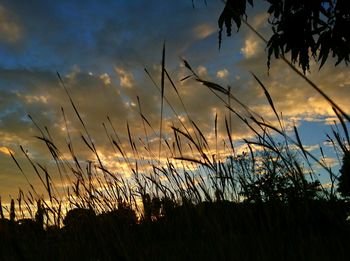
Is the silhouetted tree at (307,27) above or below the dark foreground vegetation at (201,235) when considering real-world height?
above

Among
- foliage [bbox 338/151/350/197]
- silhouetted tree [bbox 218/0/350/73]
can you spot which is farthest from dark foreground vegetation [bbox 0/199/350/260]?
silhouetted tree [bbox 218/0/350/73]

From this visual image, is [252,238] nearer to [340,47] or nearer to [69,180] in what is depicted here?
[69,180]

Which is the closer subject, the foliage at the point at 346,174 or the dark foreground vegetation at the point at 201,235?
the dark foreground vegetation at the point at 201,235

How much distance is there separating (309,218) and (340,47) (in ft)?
13.3

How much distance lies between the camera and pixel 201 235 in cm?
246

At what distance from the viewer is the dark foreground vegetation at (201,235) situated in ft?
5.27

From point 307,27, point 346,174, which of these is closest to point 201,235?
point 346,174

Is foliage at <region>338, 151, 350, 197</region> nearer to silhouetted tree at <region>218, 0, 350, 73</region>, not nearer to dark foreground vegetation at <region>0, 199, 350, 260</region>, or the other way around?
dark foreground vegetation at <region>0, 199, 350, 260</region>

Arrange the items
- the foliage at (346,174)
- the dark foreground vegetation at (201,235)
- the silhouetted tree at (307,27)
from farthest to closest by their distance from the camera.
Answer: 1. the silhouetted tree at (307,27)
2. the foliage at (346,174)
3. the dark foreground vegetation at (201,235)

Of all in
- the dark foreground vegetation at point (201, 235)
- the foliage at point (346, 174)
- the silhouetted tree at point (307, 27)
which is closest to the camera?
the dark foreground vegetation at point (201, 235)

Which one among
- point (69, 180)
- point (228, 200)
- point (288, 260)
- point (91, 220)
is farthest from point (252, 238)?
point (69, 180)

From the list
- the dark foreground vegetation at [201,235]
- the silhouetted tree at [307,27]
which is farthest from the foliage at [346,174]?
the silhouetted tree at [307,27]

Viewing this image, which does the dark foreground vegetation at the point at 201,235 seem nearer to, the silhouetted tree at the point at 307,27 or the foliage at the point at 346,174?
the foliage at the point at 346,174

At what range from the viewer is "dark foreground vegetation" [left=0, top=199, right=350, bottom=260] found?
1607 mm
